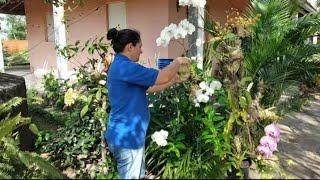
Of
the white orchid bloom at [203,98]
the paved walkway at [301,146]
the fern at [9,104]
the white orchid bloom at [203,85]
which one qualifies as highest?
the white orchid bloom at [203,85]

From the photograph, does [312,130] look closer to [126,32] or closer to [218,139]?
[218,139]

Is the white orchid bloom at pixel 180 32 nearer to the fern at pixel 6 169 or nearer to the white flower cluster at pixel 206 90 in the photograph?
the white flower cluster at pixel 206 90

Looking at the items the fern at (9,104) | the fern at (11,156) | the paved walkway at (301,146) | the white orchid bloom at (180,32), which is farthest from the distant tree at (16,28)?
the white orchid bloom at (180,32)

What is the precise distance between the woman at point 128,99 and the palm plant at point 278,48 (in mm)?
1541

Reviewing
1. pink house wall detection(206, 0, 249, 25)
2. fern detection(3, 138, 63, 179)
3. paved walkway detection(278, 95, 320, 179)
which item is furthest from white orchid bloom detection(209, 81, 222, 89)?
pink house wall detection(206, 0, 249, 25)

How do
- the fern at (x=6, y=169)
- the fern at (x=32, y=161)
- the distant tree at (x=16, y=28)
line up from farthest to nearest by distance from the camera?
the distant tree at (x=16, y=28) → the fern at (x=6, y=169) → the fern at (x=32, y=161)

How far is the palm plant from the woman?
5.06ft

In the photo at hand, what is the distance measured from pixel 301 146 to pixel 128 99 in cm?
299

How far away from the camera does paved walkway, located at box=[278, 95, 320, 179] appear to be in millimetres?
4344

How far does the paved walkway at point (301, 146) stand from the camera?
4344 mm

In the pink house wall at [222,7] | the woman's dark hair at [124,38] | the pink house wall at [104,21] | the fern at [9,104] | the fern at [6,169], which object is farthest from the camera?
the pink house wall at [222,7]

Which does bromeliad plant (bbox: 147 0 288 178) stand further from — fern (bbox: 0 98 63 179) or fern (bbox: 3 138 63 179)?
fern (bbox: 0 98 63 179)

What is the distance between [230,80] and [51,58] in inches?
433

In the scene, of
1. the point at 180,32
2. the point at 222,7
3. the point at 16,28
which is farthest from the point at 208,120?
the point at 16,28
